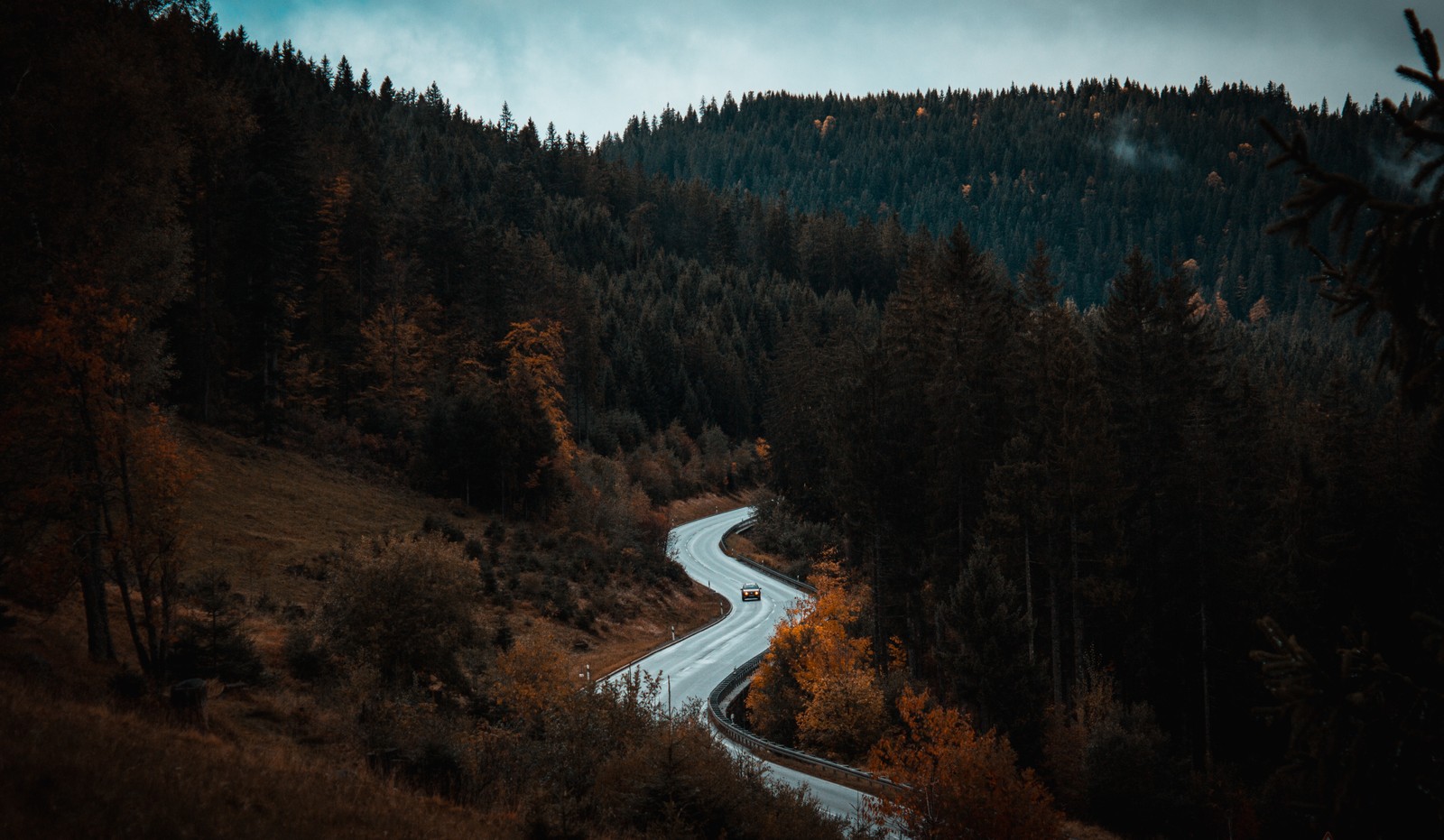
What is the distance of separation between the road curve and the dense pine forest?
4318 mm

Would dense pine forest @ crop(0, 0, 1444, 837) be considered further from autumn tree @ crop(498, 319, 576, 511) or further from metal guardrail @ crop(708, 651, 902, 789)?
metal guardrail @ crop(708, 651, 902, 789)

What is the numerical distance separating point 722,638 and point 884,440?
18.2 meters

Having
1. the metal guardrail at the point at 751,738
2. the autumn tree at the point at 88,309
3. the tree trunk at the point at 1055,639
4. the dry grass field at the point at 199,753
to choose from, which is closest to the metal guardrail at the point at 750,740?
the metal guardrail at the point at 751,738

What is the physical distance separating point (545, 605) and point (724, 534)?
123 ft

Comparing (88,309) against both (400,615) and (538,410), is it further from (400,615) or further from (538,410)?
(538,410)

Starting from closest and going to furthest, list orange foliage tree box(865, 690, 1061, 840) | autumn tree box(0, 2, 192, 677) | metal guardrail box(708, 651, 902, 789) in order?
autumn tree box(0, 2, 192, 677) → orange foliage tree box(865, 690, 1061, 840) → metal guardrail box(708, 651, 902, 789)

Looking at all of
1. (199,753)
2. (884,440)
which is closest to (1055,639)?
(884,440)

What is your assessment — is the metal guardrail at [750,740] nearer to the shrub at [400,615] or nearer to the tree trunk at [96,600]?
the shrub at [400,615]

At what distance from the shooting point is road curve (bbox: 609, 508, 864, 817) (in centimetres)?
2619

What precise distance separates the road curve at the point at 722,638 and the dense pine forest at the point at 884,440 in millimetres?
4318

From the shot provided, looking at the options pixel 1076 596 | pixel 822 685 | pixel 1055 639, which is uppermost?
pixel 1076 596

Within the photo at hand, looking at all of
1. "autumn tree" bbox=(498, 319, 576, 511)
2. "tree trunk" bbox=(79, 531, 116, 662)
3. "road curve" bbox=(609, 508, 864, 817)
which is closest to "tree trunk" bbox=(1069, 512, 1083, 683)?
"road curve" bbox=(609, 508, 864, 817)

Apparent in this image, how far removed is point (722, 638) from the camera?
155ft

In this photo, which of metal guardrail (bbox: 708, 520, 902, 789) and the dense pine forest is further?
metal guardrail (bbox: 708, 520, 902, 789)
